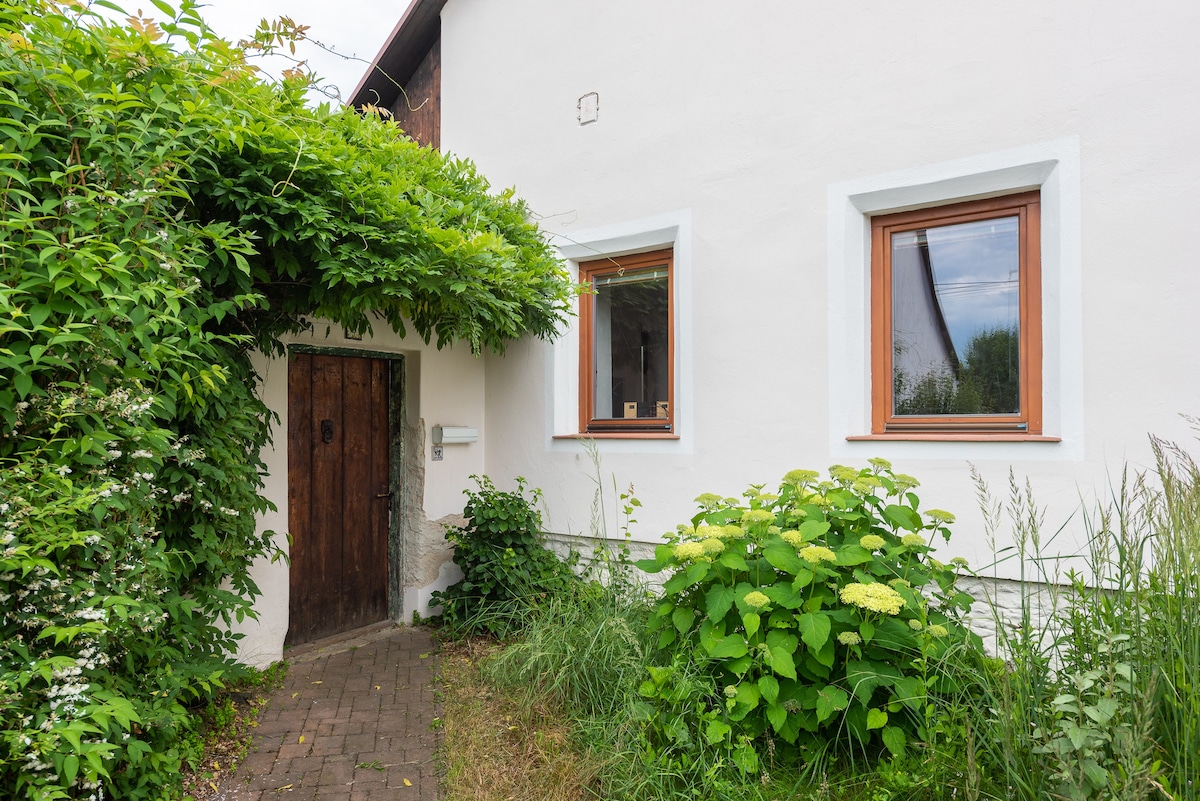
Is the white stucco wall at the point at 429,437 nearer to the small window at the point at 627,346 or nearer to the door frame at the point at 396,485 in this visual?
the door frame at the point at 396,485

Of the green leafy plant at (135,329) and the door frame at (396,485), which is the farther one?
the door frame at (396,485)

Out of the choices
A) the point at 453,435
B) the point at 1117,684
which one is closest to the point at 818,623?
the point at 1117,684

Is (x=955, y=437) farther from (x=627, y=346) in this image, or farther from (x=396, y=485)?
(x=396, y=485)

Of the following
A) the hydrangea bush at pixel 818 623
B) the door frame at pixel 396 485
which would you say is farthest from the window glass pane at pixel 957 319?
the door frame at pixel 396 485

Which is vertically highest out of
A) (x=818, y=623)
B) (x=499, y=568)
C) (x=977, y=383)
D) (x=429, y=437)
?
(x=977, y=383)

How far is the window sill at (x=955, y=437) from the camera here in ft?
10.9

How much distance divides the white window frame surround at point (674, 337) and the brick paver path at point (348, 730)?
196 cm

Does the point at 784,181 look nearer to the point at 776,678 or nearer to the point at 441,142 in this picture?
the point at 776,678

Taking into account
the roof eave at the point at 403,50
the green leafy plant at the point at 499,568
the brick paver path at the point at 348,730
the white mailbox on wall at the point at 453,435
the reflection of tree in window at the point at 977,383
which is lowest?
the brick paver path at the point at 348,730

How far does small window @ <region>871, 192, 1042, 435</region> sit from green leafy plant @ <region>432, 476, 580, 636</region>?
8.31 ft

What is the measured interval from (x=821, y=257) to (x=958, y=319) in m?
0.86

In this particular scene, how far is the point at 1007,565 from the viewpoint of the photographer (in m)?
3.32

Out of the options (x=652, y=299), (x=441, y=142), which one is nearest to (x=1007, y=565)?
(x=652, y=299)

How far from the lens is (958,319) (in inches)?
143
